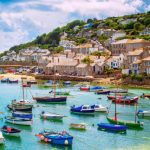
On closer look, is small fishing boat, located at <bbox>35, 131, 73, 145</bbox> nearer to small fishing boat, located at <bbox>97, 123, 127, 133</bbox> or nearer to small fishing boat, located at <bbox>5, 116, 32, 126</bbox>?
small fishing boat, located at <bbox>97, 123, 127, 133</bbox>

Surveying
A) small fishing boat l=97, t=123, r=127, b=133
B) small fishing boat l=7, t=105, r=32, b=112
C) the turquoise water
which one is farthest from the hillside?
small fishing boat l=97, t=123, r=127, b=133

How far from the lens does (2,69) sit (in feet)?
473

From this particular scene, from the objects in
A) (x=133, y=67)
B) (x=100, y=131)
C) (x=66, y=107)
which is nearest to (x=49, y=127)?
(x=100, y=131)

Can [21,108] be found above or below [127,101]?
below

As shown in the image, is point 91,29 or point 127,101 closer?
point 127,101

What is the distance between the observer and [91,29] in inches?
6107

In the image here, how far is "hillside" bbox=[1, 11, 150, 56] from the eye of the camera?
454 feet

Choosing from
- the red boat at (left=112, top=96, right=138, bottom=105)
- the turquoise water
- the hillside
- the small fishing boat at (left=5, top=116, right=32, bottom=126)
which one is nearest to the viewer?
the turquoise water

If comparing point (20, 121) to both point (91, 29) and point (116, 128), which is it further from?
point (91, 29)

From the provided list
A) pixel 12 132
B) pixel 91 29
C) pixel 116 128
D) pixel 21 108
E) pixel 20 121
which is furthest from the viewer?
pixel 91 29

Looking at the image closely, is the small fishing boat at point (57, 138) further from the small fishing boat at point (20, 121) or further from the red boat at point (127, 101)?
the red boat at point (127, 101)

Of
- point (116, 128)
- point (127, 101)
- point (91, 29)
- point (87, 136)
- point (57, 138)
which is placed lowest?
point (87, 136)

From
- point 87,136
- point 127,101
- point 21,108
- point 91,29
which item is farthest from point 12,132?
point 91,29

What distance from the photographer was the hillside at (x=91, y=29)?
138250mm
